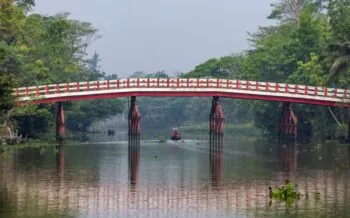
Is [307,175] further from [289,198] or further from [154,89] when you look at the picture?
[154,89]

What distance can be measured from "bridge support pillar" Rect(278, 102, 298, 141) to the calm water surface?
14448mm

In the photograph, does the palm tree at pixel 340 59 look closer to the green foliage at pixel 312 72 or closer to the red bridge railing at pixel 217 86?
the red bridge railing at pixel 217 86

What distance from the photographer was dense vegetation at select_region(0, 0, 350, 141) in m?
80.8

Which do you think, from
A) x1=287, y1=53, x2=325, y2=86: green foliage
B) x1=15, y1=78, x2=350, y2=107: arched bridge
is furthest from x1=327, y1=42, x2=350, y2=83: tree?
x1=287, y1=53, x2=325, y2=86: green foliage

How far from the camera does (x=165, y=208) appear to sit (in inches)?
1436

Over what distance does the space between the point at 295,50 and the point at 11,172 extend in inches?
2139

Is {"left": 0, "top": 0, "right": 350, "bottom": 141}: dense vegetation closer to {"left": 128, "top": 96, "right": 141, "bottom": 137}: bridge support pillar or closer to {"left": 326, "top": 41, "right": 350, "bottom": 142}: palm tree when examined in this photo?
{"left": 326, "top": 41, "right": 350, "bottom": 142}: palm tree

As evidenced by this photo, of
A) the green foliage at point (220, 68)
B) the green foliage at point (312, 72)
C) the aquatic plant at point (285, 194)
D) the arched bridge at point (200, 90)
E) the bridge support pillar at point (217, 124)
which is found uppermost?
the green foliage at point (220, 68)

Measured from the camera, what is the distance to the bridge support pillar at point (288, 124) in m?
85.8

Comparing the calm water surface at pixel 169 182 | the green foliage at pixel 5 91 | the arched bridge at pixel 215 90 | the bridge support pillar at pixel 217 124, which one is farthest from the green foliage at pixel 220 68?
the green foliage at pixel 5 91

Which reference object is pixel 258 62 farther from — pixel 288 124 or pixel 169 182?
pixel 169 182

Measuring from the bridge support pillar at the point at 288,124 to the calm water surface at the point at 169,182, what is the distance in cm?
1445

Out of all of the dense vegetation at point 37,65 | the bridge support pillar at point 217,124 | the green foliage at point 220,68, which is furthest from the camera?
the green foliage at point 220,68

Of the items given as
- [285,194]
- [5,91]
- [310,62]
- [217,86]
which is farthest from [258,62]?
[285,194]
